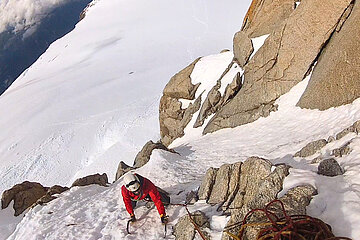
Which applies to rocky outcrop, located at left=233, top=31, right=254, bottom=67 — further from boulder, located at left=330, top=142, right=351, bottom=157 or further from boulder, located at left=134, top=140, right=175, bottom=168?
boulder, located at left=330, top=142, right=351, bottom=157

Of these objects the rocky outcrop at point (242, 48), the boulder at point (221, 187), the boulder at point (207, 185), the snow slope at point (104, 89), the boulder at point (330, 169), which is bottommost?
the snow slope at point (104, 89)

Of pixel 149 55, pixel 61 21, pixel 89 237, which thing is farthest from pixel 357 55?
pixel 61 21

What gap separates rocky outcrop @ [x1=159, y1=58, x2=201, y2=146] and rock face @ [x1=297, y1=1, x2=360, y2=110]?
1239 cm

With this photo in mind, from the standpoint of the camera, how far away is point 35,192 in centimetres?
1702

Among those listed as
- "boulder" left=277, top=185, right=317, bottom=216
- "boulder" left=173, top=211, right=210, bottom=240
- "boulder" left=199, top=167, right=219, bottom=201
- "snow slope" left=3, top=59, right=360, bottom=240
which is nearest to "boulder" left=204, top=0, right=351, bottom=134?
"snow slope" left=3, top=59, right=360, bottom=240

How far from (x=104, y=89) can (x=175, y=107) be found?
28.1m

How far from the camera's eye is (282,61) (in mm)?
17938

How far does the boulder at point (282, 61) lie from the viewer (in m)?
16.1

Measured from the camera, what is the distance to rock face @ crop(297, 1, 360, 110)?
12562mm

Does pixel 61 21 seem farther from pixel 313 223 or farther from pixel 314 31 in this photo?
pixel 313 223

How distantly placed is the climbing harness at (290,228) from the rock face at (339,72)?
8991mm

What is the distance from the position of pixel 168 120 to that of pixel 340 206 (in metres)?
23.6

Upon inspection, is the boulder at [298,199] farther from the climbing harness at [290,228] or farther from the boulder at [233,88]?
the boulder at [233,88]

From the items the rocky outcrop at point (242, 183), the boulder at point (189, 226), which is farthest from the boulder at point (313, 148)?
the boulder at point (189, 226)
